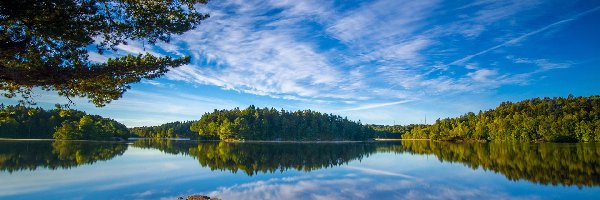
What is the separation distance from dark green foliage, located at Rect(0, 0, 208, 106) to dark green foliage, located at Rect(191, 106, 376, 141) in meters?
134

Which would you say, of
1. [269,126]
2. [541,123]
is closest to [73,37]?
[541,123]

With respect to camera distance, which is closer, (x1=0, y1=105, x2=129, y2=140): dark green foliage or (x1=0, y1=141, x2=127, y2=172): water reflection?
(x1=0, y1=141, x2=127, y2=172): water reflection

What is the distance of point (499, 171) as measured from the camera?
1314 inches

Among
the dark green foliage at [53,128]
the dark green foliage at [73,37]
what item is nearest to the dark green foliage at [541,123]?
the dark green foliage at [73,37]

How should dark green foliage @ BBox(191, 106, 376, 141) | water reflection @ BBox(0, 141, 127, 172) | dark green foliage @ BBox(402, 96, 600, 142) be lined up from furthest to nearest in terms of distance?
dark green foliage @ BBox(191, 106, 376, 141) → dark green foliage @ BBox(402, 96, 600, 142) → water reflection @ BBox(0, 141, 127, 172)

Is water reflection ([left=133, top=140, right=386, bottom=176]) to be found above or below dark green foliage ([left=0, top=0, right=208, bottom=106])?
below

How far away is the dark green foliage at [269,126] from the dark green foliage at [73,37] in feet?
438

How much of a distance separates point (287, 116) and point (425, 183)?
480 ft

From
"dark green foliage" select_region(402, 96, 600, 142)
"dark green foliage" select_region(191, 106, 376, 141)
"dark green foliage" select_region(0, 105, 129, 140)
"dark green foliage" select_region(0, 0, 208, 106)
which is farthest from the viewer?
"dark green foliage" select_region(191, 106, 376, 141)

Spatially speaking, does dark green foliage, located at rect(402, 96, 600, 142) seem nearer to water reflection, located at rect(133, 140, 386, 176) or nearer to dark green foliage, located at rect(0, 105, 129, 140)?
water reflection, located at rect(133, 140, 386, 176)

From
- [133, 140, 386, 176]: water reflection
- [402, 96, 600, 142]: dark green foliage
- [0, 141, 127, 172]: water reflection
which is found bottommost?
[133, 140, 386, 176]: water reflection

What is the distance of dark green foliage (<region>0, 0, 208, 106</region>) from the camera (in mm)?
13773

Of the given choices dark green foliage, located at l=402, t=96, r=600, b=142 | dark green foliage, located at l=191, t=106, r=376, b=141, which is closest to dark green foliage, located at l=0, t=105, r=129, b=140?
dark green foliage, located at l=191, t=106, r=376, b=141

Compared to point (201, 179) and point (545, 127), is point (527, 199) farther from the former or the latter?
point (545, 127)
